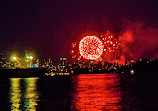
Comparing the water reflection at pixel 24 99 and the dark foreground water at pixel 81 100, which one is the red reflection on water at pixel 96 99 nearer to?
the dark foreground water at pixel 81 100

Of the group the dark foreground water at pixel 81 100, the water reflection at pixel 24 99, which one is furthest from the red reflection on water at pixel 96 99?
the water reflection at pixel 24 99

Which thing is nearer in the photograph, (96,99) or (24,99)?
(96,99)

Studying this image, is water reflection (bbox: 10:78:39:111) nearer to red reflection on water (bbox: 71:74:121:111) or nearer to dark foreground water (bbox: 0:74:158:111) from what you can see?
dark foreground water (bbox: 0:74:158:111)

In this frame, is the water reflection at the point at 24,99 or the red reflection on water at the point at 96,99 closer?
the red reflection on water at the point at 96,99

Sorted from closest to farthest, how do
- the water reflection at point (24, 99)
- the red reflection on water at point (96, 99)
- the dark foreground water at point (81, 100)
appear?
the red reflection on water at point (96, 99), the dark foreground water at point (81, 100), the water reflection at point (24, 99)

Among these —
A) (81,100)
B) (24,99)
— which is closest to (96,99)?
(81,100)

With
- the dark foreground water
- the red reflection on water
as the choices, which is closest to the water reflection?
the dark foreground water

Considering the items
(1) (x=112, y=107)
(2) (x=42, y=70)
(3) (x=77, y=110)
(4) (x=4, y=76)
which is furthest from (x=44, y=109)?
(2) (x=42, y=70)

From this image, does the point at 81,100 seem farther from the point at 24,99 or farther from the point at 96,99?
the point at 24,99

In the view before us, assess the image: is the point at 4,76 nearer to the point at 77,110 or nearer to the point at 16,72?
the point at 16,72

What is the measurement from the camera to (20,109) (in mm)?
25547

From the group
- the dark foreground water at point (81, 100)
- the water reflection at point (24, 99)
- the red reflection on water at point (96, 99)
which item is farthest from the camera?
the water reflection at point (24, 99)

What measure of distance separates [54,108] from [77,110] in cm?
274

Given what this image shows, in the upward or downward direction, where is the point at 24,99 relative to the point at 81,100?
upward
